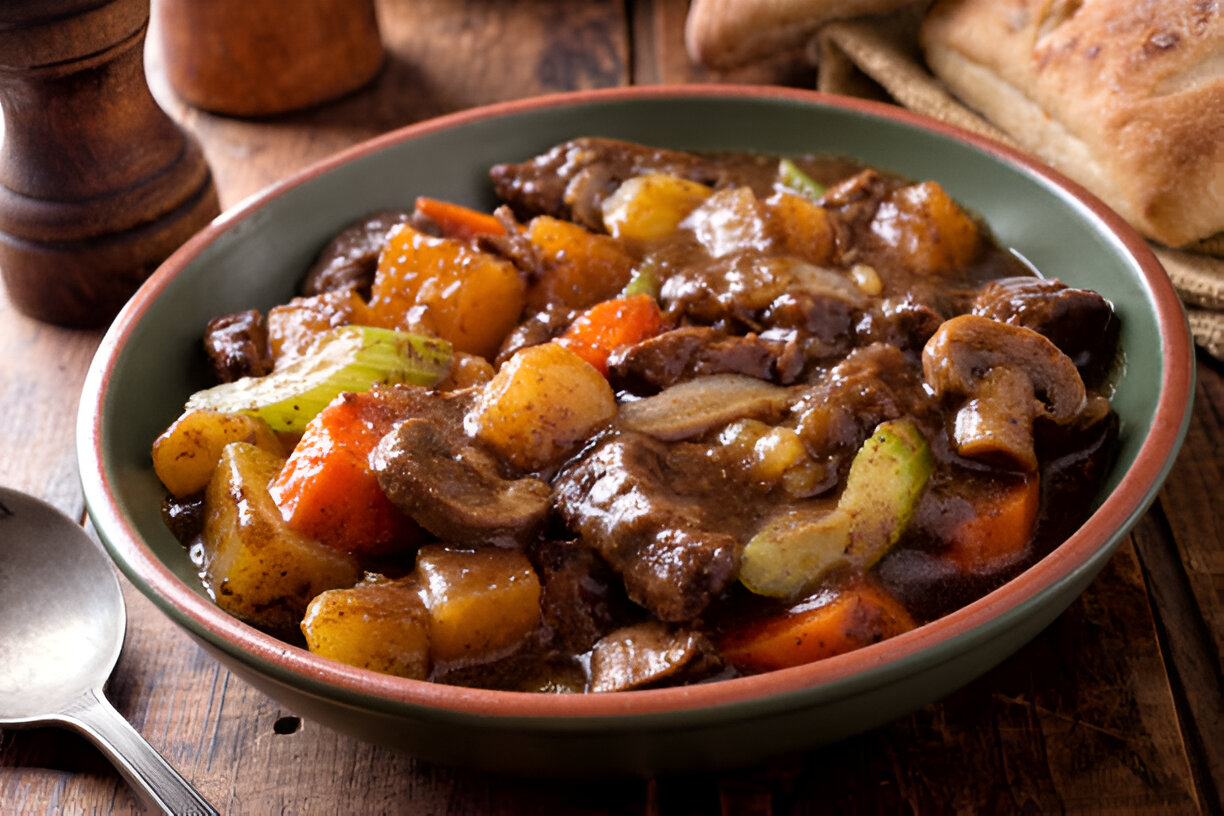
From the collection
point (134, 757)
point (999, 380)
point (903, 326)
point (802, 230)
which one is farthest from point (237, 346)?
point (999, 380)

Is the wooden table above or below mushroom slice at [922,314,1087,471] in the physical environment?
below

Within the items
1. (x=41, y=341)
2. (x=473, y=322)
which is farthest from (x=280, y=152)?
(x=473, y=322)

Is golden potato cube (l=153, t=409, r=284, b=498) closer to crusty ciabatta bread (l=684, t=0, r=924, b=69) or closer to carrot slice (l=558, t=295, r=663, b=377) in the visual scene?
carrot slice (l=558, t=295, r=663, b=377)

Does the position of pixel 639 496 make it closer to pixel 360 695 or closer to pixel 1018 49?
pixel 360 695

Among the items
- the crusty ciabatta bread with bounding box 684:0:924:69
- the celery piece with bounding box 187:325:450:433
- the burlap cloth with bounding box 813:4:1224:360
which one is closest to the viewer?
the celery piece with bounding box 187:325:450:433

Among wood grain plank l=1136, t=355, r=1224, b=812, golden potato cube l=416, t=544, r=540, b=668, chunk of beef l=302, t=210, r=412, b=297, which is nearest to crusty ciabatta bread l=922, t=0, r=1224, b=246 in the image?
wood grain plank l=1136, t=355, r=1224, b=812

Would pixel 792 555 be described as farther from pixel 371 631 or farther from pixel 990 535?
pixel 371 631

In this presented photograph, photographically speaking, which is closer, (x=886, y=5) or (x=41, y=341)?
(x=41, y=341)

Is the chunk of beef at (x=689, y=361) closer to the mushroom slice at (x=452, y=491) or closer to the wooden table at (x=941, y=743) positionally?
the mushroom slice at (x=452, y=491)

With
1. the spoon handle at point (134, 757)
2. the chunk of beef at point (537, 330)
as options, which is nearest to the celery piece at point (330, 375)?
the chunk of beef at point (537, 330)
